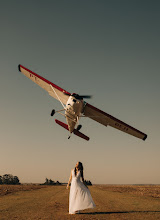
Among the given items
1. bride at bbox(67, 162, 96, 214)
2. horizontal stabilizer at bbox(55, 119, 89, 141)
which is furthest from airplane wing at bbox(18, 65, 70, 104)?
bride at bbox(67, 162, 96, 214)

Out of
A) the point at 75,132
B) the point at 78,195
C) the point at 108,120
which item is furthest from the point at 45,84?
the point at 78,195

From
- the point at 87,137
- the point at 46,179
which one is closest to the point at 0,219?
the point at 87,137

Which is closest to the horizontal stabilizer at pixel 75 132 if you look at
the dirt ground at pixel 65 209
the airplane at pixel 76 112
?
the airplane at pixel 76 112

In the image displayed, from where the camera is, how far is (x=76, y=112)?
18.3 m

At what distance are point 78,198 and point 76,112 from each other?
11.9 meters

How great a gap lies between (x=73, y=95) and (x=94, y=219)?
43.8ft

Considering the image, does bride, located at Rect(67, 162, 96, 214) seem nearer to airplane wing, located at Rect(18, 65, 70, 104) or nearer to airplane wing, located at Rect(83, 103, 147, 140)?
airplane wing, located at Rect(83, 103, 147, 140)

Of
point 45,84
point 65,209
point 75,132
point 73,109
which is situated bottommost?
point 65,209

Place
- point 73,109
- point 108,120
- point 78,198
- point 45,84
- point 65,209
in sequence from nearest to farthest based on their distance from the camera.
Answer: point 78,198, point 65,209, point 73,109, point 108,120, point 45,84

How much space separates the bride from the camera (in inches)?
264

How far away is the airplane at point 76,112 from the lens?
18.2m

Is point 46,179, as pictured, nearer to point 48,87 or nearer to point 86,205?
point 48,87

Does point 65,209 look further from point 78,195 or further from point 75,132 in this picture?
point 75,132

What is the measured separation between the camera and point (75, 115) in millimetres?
18375
